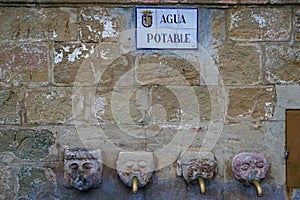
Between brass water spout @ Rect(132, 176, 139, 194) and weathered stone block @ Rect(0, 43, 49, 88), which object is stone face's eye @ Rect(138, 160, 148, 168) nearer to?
brass water spout @ Rect(132, 176, 139, 194)

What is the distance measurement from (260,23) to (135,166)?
0.80 m

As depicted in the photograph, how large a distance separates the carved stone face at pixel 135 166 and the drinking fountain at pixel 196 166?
13 centimetres

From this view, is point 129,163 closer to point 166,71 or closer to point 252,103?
point 166,71

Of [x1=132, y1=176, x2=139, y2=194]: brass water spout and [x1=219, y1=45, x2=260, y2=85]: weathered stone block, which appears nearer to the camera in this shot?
[x1=132, y1=176, x2=139, y2=194]: brass water spout

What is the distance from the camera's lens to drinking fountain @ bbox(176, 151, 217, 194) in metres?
1.77

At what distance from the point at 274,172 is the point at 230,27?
64cm

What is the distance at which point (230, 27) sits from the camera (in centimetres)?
180

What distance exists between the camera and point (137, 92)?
5.87 ft

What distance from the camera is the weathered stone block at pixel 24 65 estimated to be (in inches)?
69.2

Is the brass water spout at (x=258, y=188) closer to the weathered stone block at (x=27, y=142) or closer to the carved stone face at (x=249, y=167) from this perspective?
the carved stone face at (x=249, y=167)

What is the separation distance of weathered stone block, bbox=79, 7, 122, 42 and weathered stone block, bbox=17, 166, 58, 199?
577mm

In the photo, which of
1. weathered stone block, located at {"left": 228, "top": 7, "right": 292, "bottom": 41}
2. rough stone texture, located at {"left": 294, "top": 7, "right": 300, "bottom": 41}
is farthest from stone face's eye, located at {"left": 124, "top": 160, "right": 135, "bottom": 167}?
rough stone texture, located at {"left": 294, "top": 7, "right": 300, "bottom": 41}

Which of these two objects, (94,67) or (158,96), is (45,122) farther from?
(158,96)

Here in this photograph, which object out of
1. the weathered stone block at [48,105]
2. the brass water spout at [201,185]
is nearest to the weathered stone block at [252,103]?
the brass water spout at [201,185]
